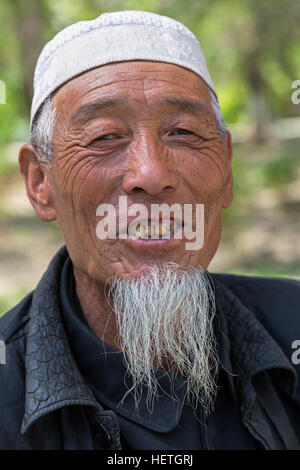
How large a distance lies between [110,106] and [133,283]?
0.64m

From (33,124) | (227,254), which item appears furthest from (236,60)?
(33,124)

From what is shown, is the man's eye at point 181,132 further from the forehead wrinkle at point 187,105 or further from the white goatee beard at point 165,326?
the white goatee beard at point 165,326

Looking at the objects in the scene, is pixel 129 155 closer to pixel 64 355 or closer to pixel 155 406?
pixel 64 355

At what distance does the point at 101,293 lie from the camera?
84.6 inches

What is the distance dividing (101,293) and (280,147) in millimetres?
18520

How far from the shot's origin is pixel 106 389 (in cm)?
201

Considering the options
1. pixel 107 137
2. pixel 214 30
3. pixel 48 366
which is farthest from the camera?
pixel 214 30

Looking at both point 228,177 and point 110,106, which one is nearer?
point 110,106

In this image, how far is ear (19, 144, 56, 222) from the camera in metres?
2.21

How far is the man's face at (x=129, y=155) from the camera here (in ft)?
6.35

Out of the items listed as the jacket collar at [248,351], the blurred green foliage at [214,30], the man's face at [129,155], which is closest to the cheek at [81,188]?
the man's face at [129,155]

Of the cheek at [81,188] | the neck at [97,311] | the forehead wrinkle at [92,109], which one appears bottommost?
the neck at [97,311]

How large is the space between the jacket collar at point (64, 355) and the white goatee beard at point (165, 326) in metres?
0.15

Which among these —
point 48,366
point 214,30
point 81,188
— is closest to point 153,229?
point 81,188
